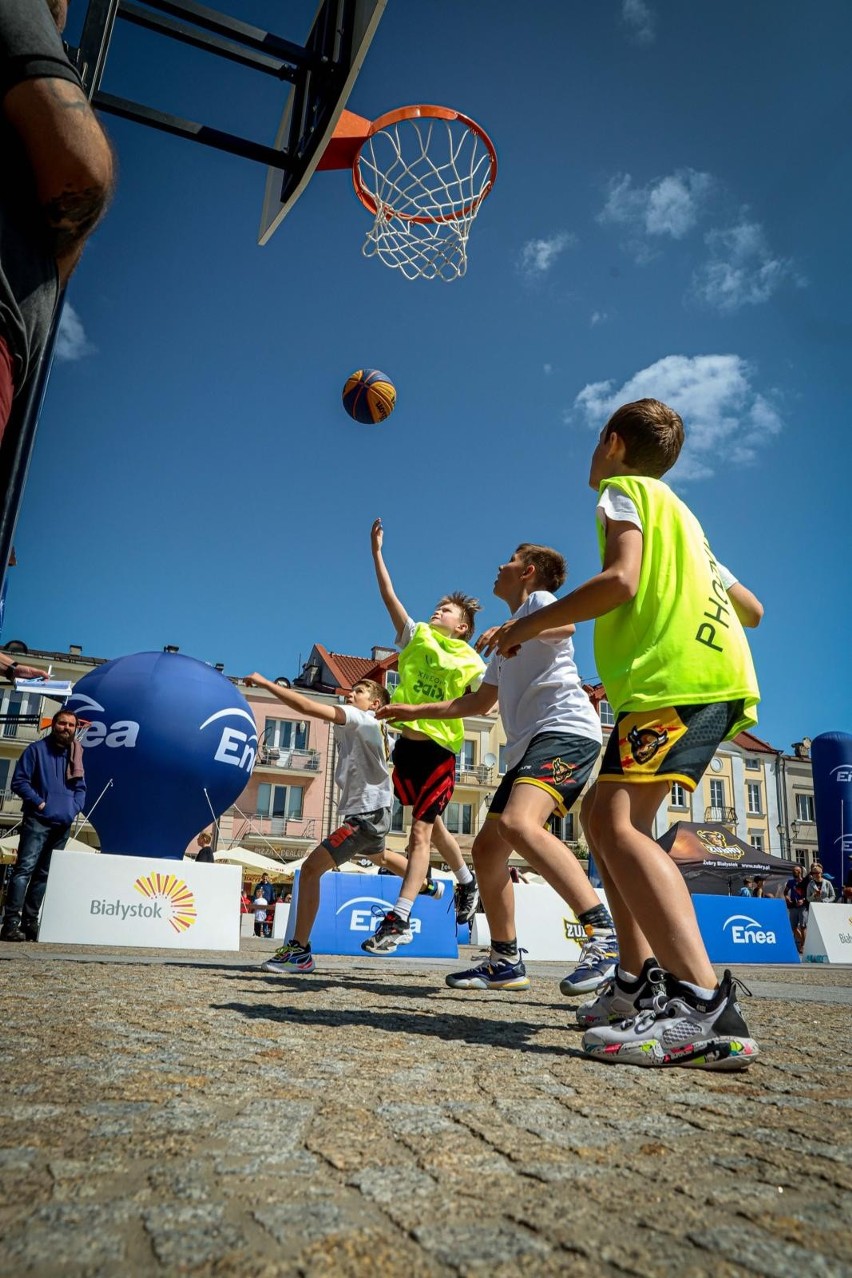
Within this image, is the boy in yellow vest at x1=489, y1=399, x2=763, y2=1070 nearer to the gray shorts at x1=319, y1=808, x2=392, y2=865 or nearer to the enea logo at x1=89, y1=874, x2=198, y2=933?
the gray shorts at x1=319, y1=808, x2=392, y2=865

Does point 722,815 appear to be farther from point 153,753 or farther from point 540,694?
point 540,694

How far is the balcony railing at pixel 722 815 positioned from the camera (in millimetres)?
53562

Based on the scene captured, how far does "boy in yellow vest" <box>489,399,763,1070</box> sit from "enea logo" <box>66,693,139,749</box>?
10656mm

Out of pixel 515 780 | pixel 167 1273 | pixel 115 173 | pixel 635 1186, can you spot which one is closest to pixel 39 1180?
pixel 167 1273

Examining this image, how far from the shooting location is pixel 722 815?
54.0 m

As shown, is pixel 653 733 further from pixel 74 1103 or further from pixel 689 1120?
pixel 74 1103

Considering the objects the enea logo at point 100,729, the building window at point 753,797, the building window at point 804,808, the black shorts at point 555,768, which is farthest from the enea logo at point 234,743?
the building window at point 804,808

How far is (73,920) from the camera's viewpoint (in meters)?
7.82

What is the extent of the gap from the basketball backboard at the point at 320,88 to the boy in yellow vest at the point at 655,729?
16.0ft

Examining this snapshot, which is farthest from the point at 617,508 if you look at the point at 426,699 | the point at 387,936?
the point at 426,699

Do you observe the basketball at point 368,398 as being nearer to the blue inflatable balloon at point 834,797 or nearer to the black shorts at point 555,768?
the black shorts at point 555,768

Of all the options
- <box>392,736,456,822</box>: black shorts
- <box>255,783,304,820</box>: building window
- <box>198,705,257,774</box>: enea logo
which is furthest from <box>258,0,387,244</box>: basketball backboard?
<box>255,783,304,820</box>: building window

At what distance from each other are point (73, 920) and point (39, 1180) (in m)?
7.48

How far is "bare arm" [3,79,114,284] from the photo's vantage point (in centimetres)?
192
